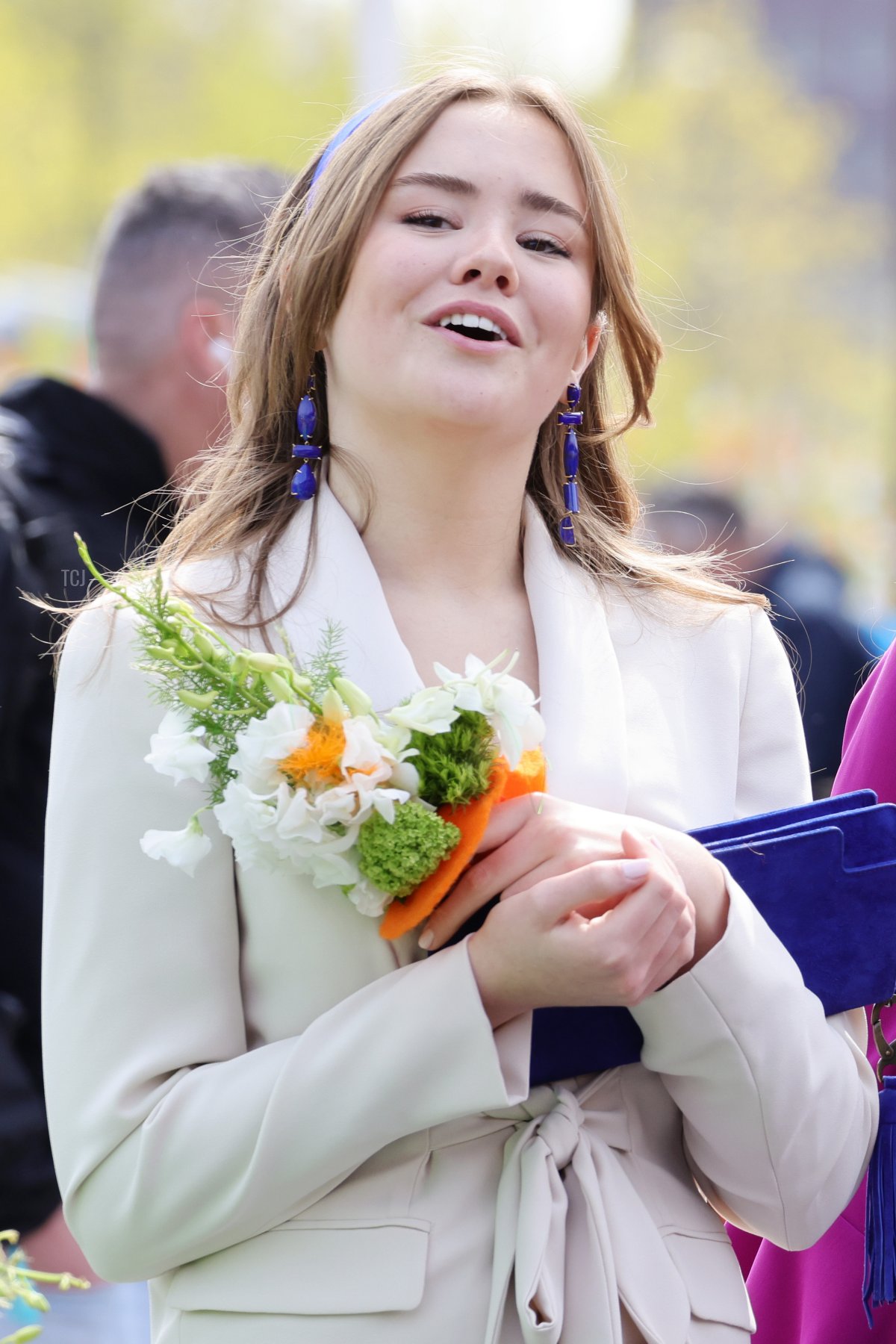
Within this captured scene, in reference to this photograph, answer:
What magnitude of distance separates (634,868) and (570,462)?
825 mm

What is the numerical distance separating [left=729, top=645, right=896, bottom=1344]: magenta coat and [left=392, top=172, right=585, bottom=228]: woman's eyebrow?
32.7 inches

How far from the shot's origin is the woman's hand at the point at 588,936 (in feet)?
5.66

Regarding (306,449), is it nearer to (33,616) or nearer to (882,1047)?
(882,1047)

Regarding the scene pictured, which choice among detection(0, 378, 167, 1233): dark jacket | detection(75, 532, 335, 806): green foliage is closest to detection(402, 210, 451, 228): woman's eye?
detection(75, 532, 335, 806): green foliage

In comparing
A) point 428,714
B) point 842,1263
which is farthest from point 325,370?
point 842,1263

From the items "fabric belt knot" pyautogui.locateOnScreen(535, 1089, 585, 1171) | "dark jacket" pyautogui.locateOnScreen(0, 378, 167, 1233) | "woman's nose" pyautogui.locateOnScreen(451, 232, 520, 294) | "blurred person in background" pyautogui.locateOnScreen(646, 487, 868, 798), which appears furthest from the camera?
"blurred person in background" pyautogui.locateOnScreen(646, 487, 868, 798)

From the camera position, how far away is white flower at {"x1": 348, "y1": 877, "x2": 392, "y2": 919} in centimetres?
172

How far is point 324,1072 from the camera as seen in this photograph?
70.0 inches

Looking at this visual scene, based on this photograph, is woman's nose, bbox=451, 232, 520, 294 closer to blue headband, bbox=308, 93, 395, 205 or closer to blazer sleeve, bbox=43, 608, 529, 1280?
blue headband, bbox=308, 93, 395, 205

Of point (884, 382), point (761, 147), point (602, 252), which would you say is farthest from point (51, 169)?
point (602, 252)

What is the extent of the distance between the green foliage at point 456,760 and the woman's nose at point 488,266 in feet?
1.95

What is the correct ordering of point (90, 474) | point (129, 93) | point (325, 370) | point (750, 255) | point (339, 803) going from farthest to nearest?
point (750, 255)
point (129, 93)
point (90, 474)
point (325, 370)
point (339, 803)

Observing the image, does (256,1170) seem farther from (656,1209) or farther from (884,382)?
(884,382)

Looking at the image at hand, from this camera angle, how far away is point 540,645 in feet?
7.09
